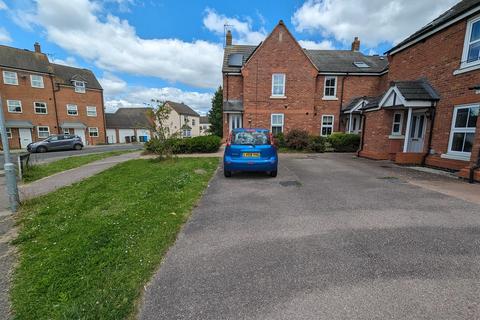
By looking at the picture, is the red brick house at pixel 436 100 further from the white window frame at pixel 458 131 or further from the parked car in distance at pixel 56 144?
the parked car in distance at pixel 56 144

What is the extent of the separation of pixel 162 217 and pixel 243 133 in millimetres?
4135

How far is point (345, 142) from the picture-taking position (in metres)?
15.3

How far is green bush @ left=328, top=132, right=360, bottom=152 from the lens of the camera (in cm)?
1523

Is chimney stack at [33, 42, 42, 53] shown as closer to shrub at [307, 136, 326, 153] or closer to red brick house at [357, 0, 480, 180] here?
shrub at [307, 136, 326, 153]

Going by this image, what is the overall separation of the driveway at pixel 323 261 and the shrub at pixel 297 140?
395 inches

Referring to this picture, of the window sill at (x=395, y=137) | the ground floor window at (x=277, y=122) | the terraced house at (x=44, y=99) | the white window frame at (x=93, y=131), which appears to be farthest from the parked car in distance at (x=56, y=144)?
the window sill at (x=395, y=137)

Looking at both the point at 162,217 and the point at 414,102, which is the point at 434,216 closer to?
the point at 162,217

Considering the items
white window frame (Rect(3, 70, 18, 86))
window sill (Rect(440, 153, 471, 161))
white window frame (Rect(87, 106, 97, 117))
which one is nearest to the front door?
window sill (Rect(440, 153, 471, 161))

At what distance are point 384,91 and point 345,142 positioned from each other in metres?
3.86

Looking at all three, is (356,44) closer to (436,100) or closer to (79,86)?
(436,100)

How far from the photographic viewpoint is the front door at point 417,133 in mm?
10547

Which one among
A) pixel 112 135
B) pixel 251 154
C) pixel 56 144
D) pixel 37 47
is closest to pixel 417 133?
pixel 251 154

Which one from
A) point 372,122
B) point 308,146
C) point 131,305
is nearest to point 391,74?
point 372,122

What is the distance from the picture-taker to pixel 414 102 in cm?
959
